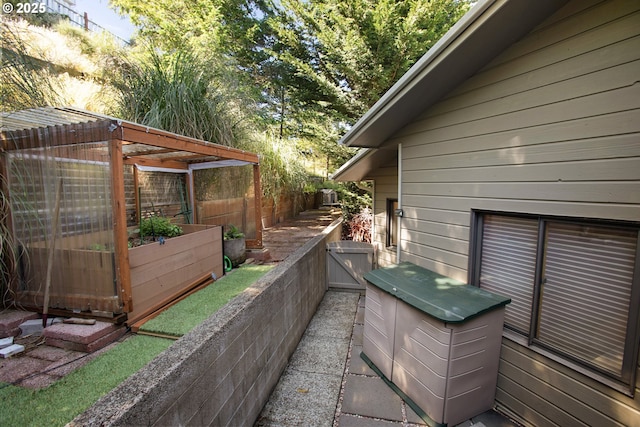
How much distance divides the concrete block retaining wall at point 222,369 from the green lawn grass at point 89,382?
1166 mm

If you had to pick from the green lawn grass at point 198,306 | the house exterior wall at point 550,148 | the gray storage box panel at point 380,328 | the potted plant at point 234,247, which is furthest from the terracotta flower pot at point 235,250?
the house exterior wall at point 550,148

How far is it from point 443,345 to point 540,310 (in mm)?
1000

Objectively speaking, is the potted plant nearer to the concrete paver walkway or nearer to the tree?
the concrete paver walkway

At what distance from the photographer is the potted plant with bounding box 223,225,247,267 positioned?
6.09 metres

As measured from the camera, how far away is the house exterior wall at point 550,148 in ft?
6.54

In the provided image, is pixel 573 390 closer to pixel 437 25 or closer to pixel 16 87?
pixel 16 87

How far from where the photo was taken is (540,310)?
2525 mm

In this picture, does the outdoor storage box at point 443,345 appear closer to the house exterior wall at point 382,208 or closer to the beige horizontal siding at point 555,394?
the beige horizontal siding at point 555,394

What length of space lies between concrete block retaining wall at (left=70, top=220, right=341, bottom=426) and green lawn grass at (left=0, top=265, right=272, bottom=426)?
1166 mm

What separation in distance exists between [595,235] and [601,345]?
86cm

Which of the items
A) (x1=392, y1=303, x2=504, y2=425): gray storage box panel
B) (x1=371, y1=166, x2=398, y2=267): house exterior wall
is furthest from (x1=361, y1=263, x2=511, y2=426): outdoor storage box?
(x1=371, y1=166, x2=398, y2=267): house exterior wall

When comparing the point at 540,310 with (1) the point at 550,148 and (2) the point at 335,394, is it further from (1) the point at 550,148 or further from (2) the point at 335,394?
(2) the point at 335,394

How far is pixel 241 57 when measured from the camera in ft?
39.3

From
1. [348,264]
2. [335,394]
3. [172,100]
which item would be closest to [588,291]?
[335,394]
